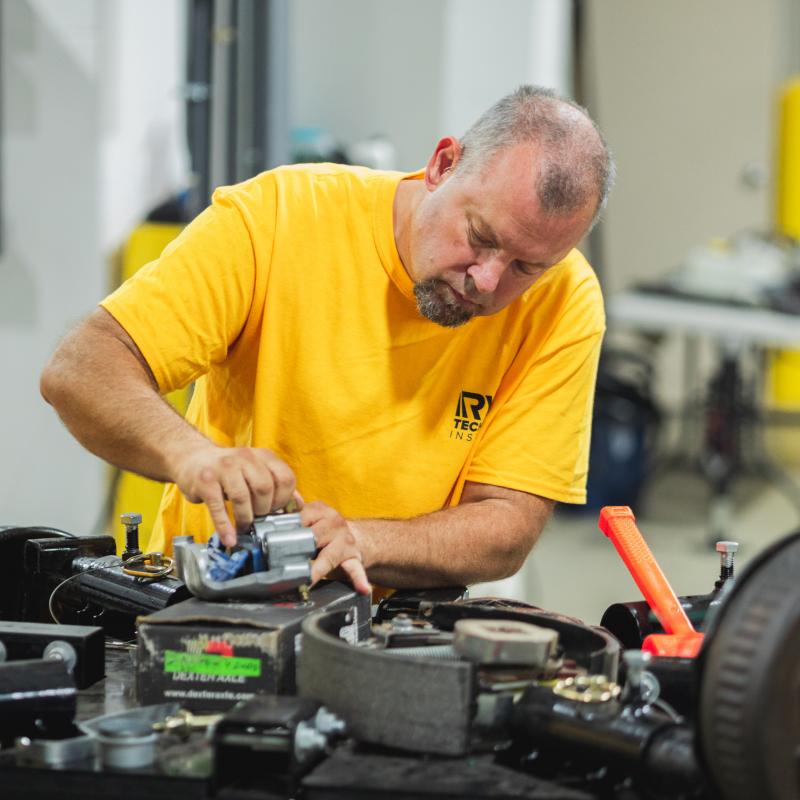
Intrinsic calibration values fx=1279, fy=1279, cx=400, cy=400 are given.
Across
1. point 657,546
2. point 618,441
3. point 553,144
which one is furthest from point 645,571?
point 618,441

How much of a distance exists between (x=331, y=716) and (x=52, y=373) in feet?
2.11

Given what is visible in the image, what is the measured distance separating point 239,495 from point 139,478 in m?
2.09

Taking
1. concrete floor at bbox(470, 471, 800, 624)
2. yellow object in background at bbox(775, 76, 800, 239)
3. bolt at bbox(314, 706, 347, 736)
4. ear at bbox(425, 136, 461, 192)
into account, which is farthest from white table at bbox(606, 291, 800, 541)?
bolt at bbox(314, 706, 347, 736)

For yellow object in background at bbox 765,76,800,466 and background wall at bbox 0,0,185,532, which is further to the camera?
yellow object in background at bbox 765,76,800,466

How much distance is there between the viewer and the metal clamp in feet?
3.38

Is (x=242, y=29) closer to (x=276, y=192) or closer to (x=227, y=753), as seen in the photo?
(x=276, y=192)

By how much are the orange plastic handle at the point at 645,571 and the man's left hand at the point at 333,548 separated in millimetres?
241

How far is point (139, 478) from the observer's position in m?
3.14

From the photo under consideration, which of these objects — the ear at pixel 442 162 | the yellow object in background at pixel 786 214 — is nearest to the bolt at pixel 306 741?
the ear at pixel 442 162

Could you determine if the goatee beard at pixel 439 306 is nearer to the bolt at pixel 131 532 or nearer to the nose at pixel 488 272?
the nose at pixel 488 272

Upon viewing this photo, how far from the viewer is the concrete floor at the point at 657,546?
3.98m

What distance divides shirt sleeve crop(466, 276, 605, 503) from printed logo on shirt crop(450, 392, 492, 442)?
0.05 feet

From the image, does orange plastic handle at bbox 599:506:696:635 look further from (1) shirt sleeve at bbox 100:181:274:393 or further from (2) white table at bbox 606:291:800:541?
(2) white table at bbox 606:291:800:541

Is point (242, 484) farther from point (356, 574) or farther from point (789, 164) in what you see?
point (789, 164)
